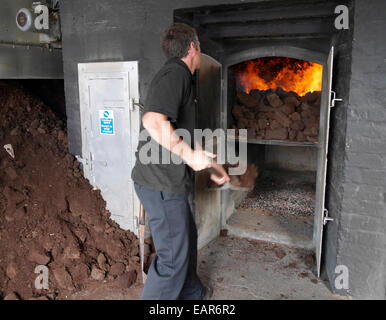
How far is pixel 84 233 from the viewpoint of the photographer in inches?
157

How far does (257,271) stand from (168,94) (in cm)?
246

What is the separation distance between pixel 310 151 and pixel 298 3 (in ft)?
15.8

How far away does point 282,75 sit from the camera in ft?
18.0

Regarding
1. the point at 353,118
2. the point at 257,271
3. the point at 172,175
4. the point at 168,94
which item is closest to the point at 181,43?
the point at 168,94

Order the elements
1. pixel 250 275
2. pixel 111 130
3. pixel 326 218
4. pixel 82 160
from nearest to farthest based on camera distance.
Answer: pixel 326 218 → pixel 250 275 → pixel 111 130 → pixel 82 160

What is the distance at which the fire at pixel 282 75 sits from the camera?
535cm

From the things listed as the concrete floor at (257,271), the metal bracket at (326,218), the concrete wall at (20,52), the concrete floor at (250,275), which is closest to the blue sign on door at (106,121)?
the concrete wall at (20,52)

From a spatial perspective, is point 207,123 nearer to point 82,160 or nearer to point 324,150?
point 324,150

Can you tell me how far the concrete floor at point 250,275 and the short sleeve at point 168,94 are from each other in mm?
1991

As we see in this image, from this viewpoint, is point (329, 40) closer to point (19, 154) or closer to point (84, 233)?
point (84, 233)

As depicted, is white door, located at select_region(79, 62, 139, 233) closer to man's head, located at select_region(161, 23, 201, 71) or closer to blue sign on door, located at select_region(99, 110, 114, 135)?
blue sign on door, located at select_region(99, 110, 114, 135)

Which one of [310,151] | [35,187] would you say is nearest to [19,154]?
[35,187]

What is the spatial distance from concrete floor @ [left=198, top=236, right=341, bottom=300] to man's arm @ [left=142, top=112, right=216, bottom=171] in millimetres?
1680

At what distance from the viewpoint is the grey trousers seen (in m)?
2.62
